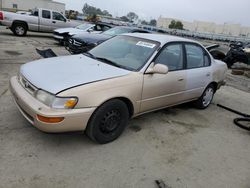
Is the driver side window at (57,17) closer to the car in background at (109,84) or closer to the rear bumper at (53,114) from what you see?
A: the car in background at (109,84)

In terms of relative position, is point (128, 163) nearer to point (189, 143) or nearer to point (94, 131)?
point (94, 131)

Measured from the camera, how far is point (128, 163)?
302 cm

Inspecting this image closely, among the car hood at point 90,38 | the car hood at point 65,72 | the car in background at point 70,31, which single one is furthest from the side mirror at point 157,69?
the car in background at point 70,31

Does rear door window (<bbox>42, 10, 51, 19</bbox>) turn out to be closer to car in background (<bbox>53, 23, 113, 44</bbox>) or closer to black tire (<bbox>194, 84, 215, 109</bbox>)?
car in background (<bbox>53, 23, 113, 44</bbox>)

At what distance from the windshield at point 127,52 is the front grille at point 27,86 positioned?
122 cm

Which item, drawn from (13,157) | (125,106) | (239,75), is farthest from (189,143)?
(239,75)

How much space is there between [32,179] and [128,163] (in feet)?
3.81

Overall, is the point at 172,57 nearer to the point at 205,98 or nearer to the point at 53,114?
the point at 205,98

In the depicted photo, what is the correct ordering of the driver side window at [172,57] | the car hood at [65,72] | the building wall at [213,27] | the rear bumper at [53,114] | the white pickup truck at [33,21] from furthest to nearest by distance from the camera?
the building wall at [213,27], the white pickup truck at [33,21], the driver side window at [172,57], the car hood at [65,72], the rear bumper at [53,114]

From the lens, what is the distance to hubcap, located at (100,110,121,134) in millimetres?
3197

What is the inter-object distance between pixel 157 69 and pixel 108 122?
107cm

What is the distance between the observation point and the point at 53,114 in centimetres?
A: 271

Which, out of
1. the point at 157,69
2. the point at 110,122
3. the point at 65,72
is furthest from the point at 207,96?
the point at 65,72

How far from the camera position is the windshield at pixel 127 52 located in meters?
3.66
